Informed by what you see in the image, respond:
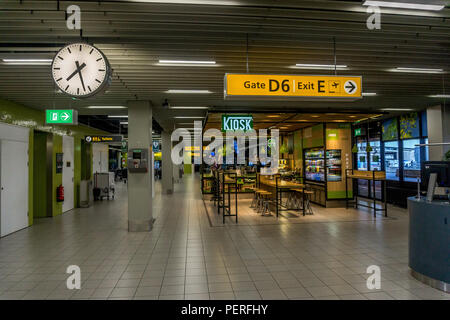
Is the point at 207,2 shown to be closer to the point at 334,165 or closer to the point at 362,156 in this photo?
the point at 334,165

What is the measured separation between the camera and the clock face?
3.07 metres

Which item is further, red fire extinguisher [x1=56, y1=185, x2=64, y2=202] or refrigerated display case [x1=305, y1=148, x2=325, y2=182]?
refrigerated display case [x1=305, y1=148, x2=325, y2=182]

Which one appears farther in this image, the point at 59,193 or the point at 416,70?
the point at 59,193

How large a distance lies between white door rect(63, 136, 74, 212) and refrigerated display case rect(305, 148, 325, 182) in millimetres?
9580

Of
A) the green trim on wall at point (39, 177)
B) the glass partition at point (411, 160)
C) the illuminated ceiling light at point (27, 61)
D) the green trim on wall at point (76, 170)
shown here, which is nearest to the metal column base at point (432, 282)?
the illuminated ceiling light at point (27, 61)

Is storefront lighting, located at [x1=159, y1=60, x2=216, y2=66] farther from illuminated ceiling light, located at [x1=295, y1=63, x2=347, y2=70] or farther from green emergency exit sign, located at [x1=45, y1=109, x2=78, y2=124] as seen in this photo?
green emergency exit sign, located at [x1=45, y1=109, x2=78, y2=124]

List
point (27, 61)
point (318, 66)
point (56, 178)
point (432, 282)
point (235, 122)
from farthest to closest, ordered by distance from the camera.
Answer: point (56, 178) < point (235, 122) < point (318, 66) < point (27, 61) < point (432, 282)

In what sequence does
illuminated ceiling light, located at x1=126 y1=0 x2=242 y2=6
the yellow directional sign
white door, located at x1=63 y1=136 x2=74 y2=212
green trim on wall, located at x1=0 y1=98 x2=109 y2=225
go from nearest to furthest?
1. illuminated ceiling light, located at x1=126 y1=0 x2=242 y2=6
2. the yellow directional sign
3. green trim on wall, located at x1=0 y1=98 x2=109 y2=225
4. white door, located at x1=63 y1=136 x2=74 y2=212

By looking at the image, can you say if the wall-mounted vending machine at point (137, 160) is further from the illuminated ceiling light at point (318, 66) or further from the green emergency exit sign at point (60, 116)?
the illuminated ceiling light at point (318, 66)

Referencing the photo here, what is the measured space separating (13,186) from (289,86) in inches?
295

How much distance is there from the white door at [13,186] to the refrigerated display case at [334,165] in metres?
9.88

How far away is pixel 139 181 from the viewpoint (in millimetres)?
6855

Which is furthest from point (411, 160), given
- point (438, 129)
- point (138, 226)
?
point (138, 226)

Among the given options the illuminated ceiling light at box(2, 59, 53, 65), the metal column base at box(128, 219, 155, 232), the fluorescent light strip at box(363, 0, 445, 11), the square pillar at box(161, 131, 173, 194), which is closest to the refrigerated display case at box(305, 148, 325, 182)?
the metal column base at box(128, 219, 155, 232)
